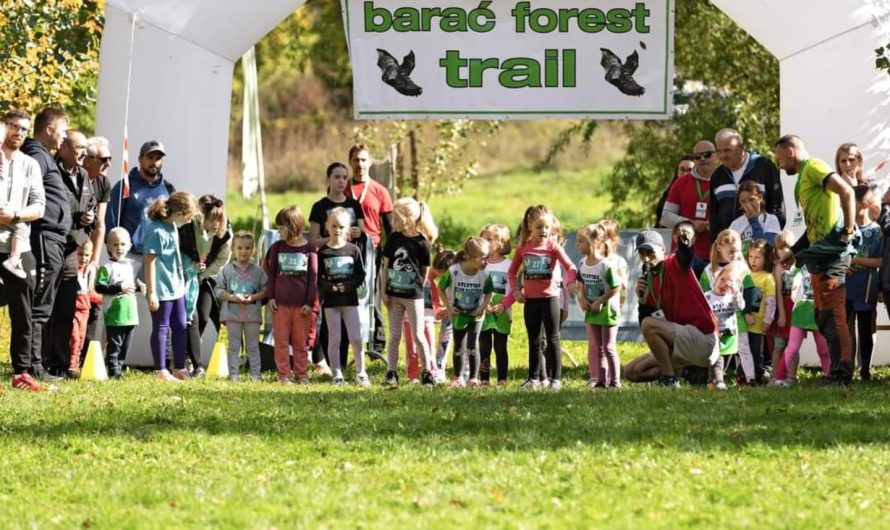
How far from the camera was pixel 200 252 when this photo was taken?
13.2 meters

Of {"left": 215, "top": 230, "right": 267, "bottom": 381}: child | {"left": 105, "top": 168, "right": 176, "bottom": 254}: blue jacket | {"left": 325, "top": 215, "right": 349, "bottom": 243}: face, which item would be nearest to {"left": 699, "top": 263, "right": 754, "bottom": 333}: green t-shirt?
{"left": 325, "top": 215, "right": 349, "bottom": 243}: face

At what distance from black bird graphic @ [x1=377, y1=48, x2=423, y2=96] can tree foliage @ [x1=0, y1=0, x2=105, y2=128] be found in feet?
10.1

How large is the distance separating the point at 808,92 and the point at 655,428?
17.8 ft

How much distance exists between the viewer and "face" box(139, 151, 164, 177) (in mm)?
13109

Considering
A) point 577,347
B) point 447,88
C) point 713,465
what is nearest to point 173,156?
point 447,88

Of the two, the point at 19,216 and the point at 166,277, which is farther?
the point at 166,277

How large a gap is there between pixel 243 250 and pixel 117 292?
104 centimetres

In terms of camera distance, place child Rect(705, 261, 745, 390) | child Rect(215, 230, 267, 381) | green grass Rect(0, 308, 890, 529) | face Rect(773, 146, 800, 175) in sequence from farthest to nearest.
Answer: child Rect(215, 230, 267, 381) → child Rect(705, 261, 745, 390) → face Rect(773, 146, 800, 175) → green grass Rect(0, 308, 890, 529)

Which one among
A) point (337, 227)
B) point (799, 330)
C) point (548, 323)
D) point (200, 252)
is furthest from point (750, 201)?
point (200, 252)

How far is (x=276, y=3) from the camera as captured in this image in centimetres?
1350

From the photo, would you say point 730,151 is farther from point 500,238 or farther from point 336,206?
point 336,206

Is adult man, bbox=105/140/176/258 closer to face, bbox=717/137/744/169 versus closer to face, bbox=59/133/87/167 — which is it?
face, bbox=59/133/87/167

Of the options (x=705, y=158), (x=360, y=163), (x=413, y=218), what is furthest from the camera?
(x=360, y=163)

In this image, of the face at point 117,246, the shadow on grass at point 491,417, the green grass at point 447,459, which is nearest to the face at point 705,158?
the shadow on grass at point 491,417
